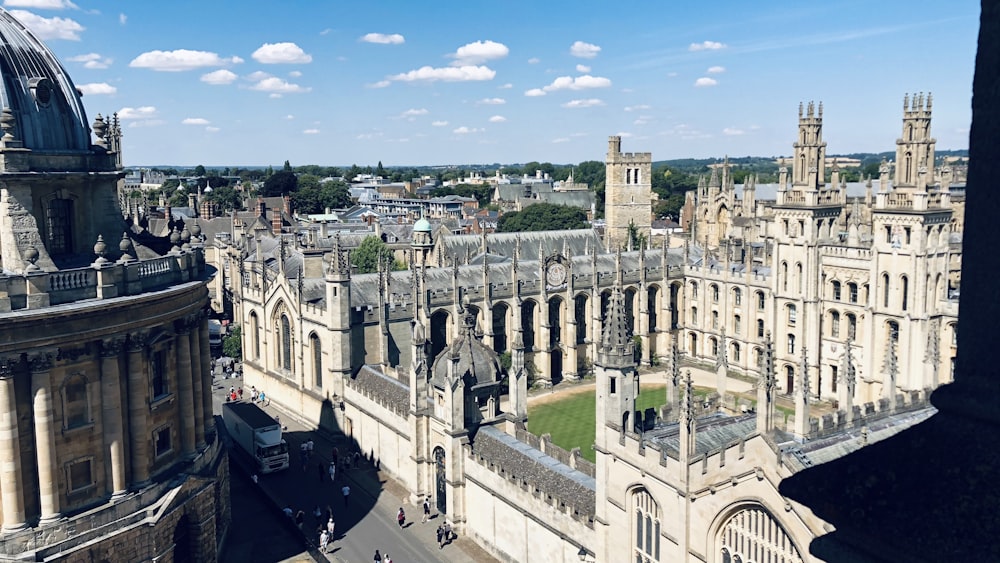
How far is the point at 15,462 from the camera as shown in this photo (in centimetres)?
2397

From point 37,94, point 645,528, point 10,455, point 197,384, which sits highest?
point 37,94

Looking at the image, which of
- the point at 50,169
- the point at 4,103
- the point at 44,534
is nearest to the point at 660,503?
the point at 44,534

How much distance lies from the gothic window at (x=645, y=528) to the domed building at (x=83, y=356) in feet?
50.4

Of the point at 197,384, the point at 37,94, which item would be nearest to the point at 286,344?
the point at 197,384

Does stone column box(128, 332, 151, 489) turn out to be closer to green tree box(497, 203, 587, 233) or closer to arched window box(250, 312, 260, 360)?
arched window box(250, 312, 260, 360)

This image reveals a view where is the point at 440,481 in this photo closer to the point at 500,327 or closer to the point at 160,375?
the point at 160,375

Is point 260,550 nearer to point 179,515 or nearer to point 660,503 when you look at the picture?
point 179,515

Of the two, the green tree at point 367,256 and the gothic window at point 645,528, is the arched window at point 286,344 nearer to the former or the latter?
the green tree at point 367,256

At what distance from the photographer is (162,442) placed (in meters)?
28.7

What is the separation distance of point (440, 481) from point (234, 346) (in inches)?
1286

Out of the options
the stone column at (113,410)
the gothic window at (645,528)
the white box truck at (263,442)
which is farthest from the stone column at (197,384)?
the gothic window at (645,528)

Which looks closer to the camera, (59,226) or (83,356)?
(83,356)

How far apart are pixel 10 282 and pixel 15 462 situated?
5361mm

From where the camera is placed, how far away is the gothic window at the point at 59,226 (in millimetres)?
27156
